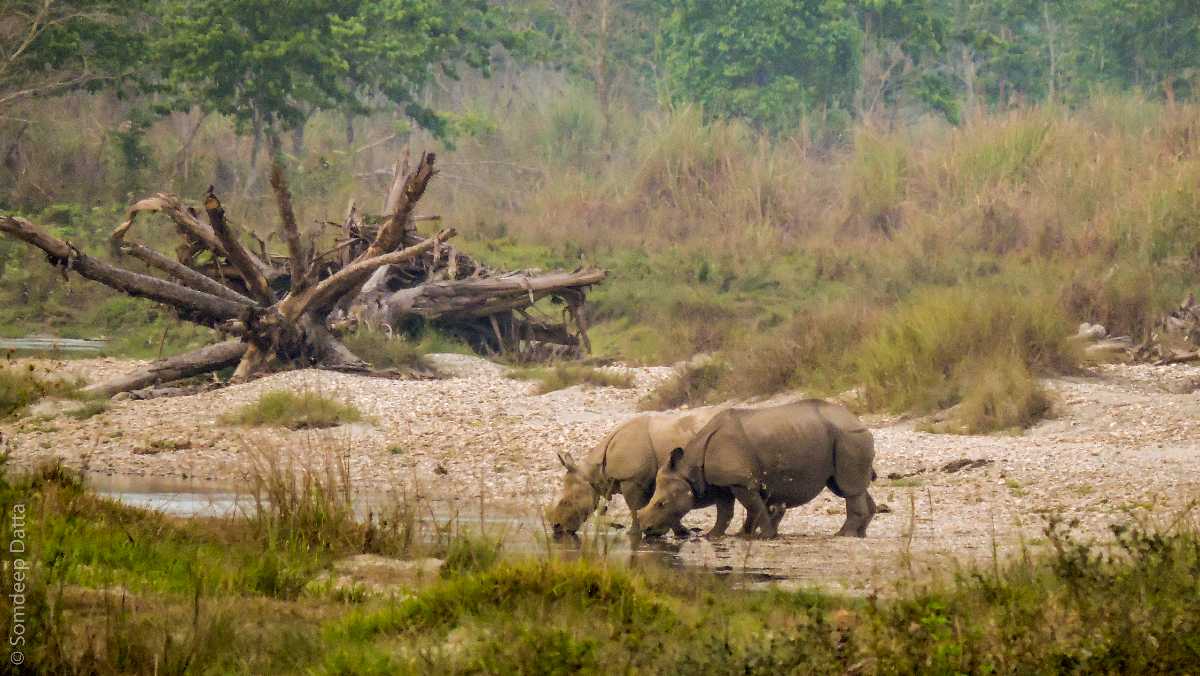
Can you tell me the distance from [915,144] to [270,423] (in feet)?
62.4

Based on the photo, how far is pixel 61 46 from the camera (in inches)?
1213

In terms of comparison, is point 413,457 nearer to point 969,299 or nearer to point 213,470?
point 213,470

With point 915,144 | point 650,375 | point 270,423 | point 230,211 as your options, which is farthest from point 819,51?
point 270,423

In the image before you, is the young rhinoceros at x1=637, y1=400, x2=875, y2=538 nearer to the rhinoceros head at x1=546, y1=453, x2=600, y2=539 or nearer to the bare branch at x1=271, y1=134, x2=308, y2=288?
the rhinoceros head at x1=546, y1=453, x2=600, y2=539

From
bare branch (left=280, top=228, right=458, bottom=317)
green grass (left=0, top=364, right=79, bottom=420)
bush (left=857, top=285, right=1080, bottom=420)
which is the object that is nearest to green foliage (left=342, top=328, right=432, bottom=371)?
bare branch (left=280, top=228, right=458, bottom=317)

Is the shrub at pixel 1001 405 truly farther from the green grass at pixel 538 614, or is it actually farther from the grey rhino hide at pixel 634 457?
the green grass at pixel 538 614

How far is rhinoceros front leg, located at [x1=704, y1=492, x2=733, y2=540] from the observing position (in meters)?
10.8

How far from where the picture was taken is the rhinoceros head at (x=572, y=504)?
422 inches

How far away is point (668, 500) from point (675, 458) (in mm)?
286

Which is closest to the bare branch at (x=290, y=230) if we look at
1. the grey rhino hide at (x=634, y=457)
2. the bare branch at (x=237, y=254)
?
the bare branch at (x=237, y=254)

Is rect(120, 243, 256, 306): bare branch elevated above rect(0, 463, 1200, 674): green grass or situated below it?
below

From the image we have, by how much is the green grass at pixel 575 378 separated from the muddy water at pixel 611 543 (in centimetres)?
585

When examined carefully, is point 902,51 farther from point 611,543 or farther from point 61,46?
point 611,543

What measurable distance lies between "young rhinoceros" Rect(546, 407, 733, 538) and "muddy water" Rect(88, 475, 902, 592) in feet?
0.58
